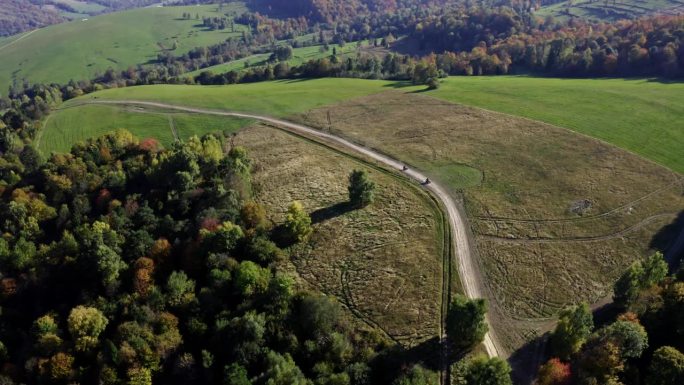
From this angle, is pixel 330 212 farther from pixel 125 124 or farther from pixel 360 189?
pixel 125 124

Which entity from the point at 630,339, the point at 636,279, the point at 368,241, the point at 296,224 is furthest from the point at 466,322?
the point at 296,224

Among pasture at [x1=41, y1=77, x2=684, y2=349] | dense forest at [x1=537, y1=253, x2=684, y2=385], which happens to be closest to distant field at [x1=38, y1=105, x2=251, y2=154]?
pasture at [x1=41, y1=77, x2=684, y2=349]

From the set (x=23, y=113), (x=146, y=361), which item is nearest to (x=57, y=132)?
(x=23, y=113)

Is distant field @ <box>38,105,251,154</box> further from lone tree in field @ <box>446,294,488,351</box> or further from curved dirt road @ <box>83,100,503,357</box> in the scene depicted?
→ lone tree in field @ <box>446,294,488,351</box>

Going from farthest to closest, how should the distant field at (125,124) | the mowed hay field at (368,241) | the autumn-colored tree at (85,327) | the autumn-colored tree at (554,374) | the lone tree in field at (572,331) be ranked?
1. the distant field at (125,124)
2. the mowed hay field at (368,241)
3. the autumn-colored tree at (85,327)
4. the lone tree in field at (572,331)
5. the autumn-colored tree at (554,374)

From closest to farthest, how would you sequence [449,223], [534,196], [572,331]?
[572,331]
[449,223]
[534,196]

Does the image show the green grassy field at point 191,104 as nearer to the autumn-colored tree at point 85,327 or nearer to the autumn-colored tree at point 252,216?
the autumn-colored tree at point 252,216

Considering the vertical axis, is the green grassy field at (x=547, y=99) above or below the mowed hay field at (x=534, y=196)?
above

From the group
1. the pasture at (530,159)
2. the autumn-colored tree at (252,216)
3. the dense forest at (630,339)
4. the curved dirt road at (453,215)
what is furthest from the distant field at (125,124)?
the dense forest at (630,339)
